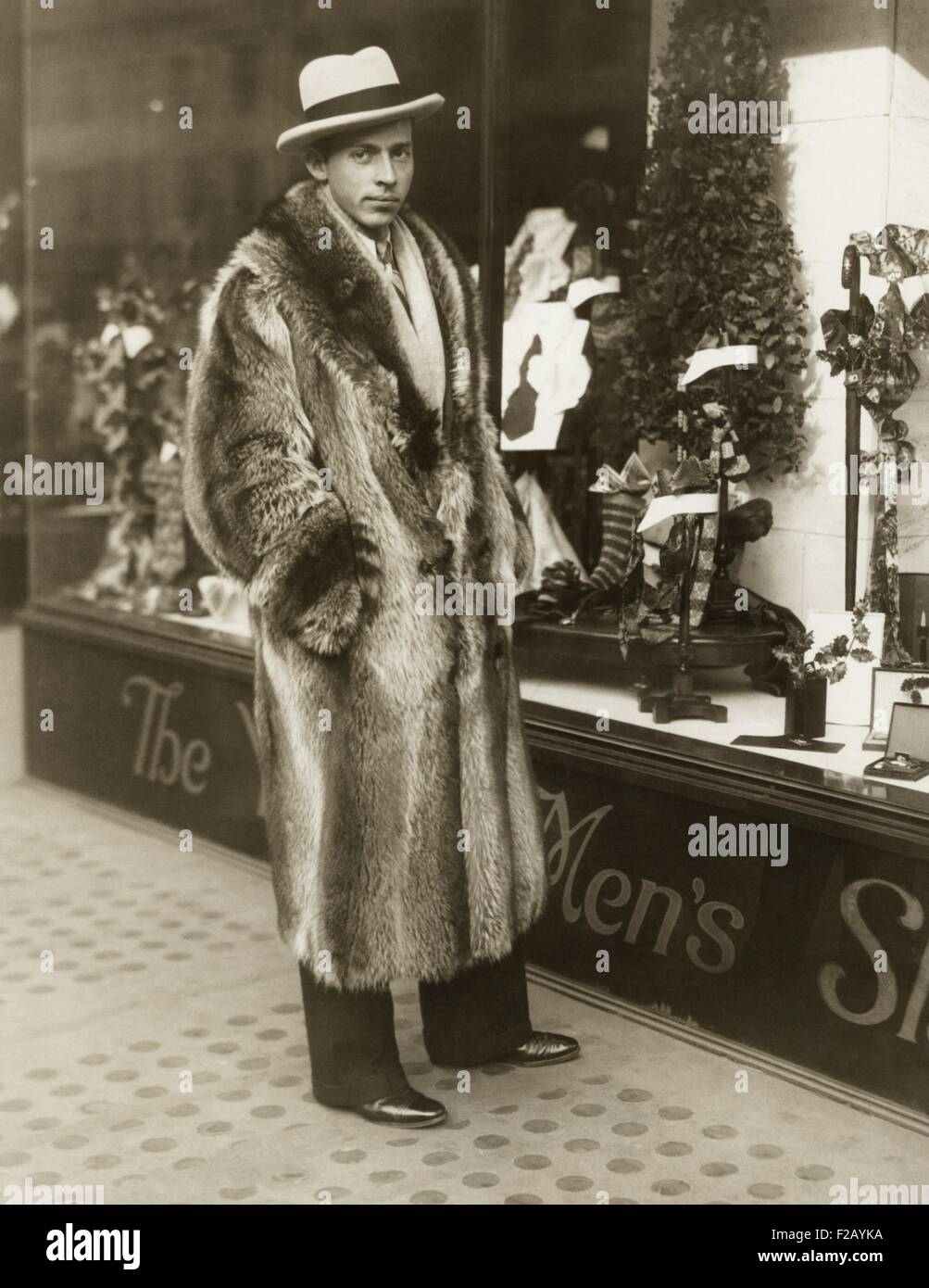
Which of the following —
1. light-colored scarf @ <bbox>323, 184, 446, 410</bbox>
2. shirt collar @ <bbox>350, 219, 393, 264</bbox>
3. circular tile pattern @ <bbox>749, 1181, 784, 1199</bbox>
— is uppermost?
shirt collar @ <bbox>350, 219, 393, 264</bbox>

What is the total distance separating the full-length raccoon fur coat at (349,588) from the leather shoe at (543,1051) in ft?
1.24

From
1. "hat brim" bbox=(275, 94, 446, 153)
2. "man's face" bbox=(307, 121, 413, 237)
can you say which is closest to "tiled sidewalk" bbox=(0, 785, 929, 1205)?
"man's face" bbox=(307, 121, 413, 237)

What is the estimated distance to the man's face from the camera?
10.6ft

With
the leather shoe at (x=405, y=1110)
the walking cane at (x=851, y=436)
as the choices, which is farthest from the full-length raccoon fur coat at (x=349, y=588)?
the walking cane at (x=851, y=436)

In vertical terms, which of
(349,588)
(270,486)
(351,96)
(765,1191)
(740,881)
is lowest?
(765,1191)

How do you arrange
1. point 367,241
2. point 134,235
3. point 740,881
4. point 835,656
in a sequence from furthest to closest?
1. point 134,235
2. point 835,656
3. point 740,881
4. point 367,241

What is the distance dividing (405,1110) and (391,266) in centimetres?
170

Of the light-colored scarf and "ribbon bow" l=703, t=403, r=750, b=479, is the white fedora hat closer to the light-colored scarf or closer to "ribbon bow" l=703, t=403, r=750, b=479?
the light-colored scarf

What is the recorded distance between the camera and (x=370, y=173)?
3.24m

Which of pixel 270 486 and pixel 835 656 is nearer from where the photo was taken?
pixel 270 486

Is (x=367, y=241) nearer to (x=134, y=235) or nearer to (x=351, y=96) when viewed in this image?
(x=351, y=96)

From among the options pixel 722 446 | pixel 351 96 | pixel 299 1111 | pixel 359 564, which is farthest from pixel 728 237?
pixel 299 1111

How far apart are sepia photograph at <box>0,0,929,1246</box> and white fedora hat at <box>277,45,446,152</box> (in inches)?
0.6
